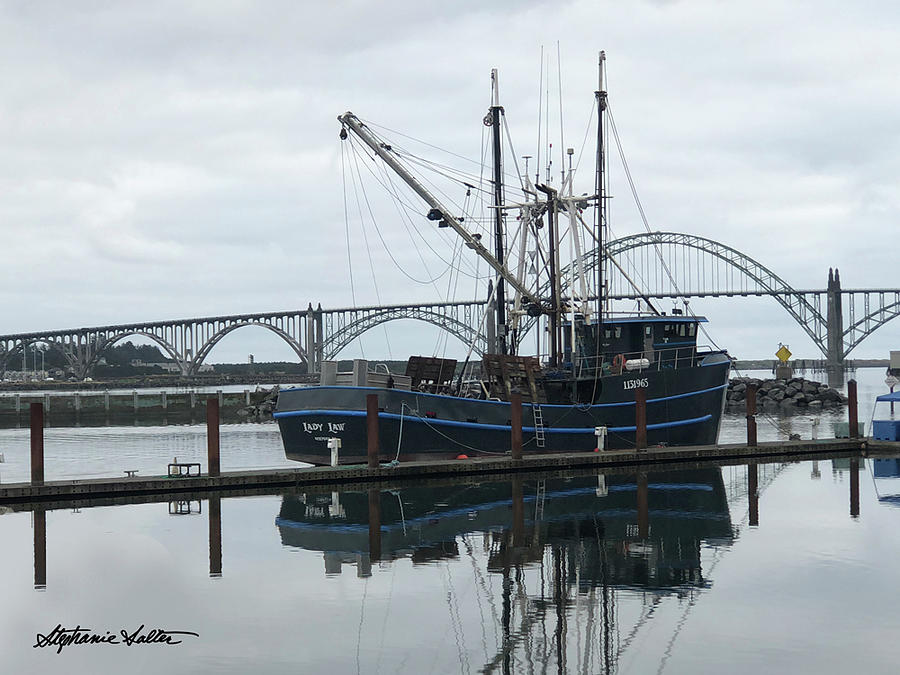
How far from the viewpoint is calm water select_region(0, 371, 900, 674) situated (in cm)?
1258

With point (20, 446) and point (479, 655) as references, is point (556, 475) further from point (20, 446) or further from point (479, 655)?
point (20, 446)

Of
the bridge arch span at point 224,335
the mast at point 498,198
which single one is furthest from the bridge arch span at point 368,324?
the mast at point 498,198

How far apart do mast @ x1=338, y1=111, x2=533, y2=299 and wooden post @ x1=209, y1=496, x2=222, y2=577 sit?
45.6ft

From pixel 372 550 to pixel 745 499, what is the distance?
9979mm

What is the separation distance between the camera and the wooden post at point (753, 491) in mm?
22250

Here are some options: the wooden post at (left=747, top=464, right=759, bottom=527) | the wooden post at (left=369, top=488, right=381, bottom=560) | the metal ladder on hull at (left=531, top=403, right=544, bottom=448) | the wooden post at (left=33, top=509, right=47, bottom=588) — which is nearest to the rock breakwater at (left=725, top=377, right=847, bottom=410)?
the wooden post at (left=747, top=464, right=759, bottom=527)

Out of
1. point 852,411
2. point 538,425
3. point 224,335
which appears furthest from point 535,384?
point 224,335

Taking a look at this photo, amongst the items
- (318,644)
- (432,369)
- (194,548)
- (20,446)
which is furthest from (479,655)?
(20,446)

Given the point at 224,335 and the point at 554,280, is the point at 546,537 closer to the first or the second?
the point at 554,280

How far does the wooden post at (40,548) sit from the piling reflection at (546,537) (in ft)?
14.1

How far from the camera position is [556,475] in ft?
94.3

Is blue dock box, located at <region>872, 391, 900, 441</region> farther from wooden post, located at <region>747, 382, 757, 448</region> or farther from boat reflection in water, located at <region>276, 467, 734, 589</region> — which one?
boat reflection in water, located at <region>276, 467, 734, 589</region>

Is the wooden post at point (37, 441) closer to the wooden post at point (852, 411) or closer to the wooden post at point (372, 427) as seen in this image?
the wooden post at point (372, 427)

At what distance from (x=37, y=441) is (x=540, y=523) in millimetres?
11082
